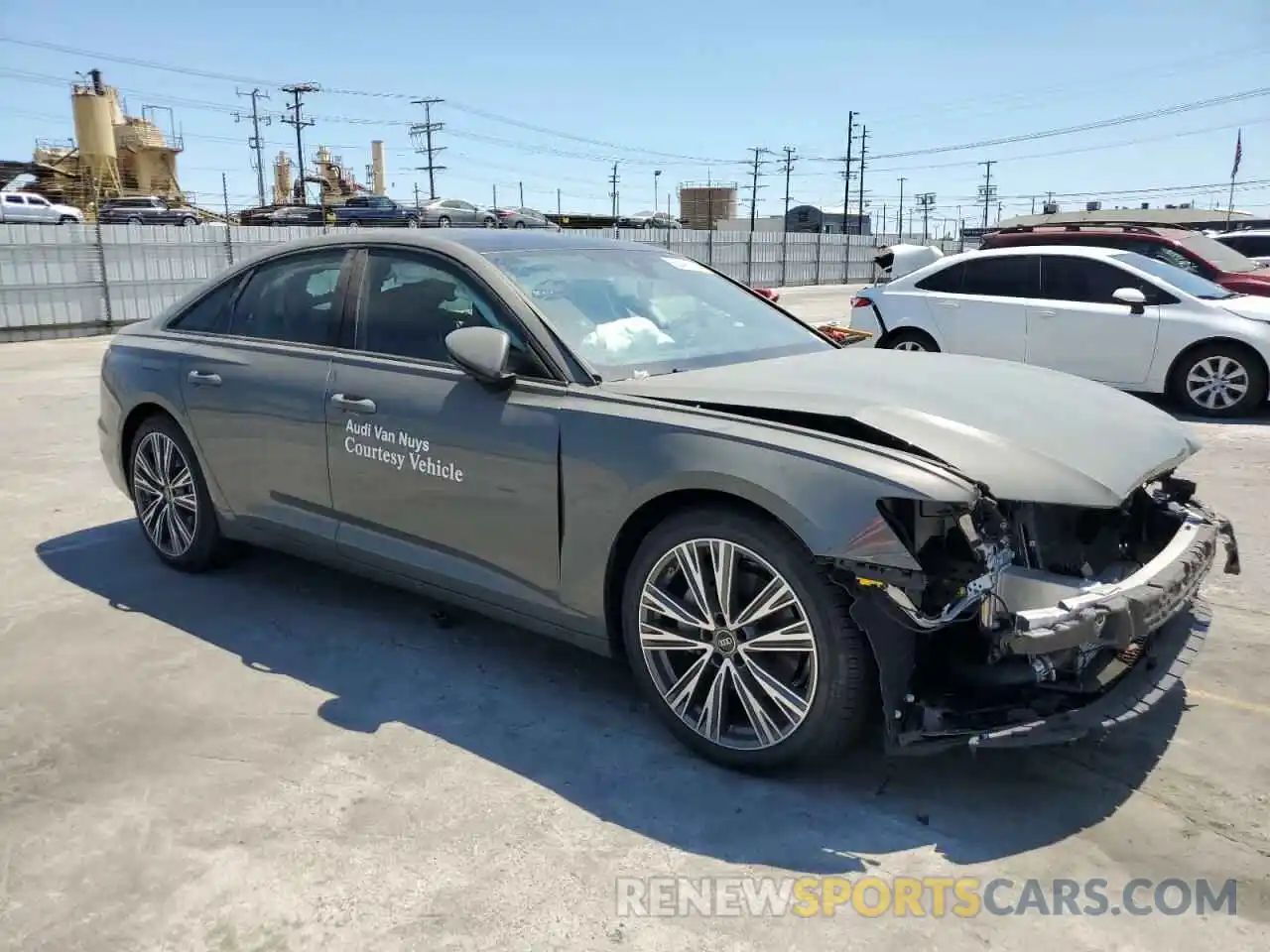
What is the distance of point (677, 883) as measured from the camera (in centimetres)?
252

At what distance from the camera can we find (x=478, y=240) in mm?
3953

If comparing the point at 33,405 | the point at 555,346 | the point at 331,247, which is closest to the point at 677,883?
the point at 555,346

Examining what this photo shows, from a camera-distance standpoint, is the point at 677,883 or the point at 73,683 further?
the point at 73,683

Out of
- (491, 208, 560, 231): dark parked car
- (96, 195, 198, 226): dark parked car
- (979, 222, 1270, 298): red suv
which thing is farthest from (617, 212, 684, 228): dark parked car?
(979, 222, 1270, 298): red suv

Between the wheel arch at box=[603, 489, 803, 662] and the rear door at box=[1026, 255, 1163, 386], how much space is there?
7.13m

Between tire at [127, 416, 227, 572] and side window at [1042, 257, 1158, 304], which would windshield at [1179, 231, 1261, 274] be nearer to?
side window at [1042, 257, 1158, 304]

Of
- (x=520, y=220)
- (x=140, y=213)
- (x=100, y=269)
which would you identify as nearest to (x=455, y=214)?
(x=520, y=220)

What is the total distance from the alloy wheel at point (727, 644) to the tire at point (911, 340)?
7370 millimetres

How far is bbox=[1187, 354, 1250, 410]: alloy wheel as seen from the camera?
860cm

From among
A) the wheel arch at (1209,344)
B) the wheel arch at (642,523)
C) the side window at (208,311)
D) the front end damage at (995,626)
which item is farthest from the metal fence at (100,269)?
the front end damage at (995,626)

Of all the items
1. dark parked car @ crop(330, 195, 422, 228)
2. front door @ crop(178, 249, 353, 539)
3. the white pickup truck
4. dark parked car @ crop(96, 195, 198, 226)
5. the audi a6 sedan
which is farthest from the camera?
dark parked car @ crop(330, 195, 422, 228)

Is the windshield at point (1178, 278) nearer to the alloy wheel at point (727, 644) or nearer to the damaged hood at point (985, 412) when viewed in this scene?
the damaged hood at point (985, 412)

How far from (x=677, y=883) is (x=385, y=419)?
6.64 feet

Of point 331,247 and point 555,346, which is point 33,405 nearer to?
A: point 331,247
